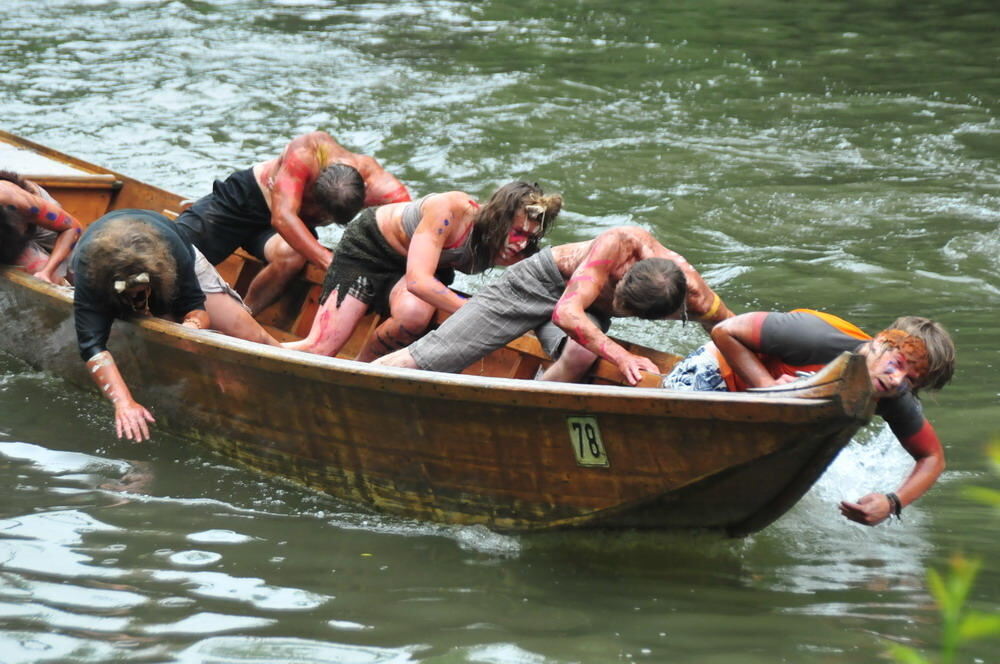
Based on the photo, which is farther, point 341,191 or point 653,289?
point 341,191

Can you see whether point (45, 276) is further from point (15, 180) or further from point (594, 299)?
point (594, 299)

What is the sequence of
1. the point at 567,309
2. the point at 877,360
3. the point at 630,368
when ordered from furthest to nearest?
1. the point at 567,309
2. the point at 630,368
3. the point at 877,360

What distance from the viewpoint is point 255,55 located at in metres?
16.0

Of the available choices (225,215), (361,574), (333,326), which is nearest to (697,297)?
(361,574)

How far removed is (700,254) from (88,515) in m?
5.58

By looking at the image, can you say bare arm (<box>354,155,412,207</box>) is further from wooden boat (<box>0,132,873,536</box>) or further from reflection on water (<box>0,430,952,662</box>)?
reflection on water (<box>0,430,952,662</box>)

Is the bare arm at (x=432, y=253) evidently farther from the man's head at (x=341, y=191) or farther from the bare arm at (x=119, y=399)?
the bare arm at (x=119, y=399)

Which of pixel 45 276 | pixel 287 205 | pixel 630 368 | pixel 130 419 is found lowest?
pixel 130 419

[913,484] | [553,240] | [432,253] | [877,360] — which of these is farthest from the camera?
[553,240]

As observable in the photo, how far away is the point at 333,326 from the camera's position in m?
6.38

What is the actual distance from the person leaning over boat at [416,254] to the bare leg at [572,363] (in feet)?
1.72

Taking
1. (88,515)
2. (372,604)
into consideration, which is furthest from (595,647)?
(88,515)

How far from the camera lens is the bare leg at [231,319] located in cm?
631

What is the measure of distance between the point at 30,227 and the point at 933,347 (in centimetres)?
493
